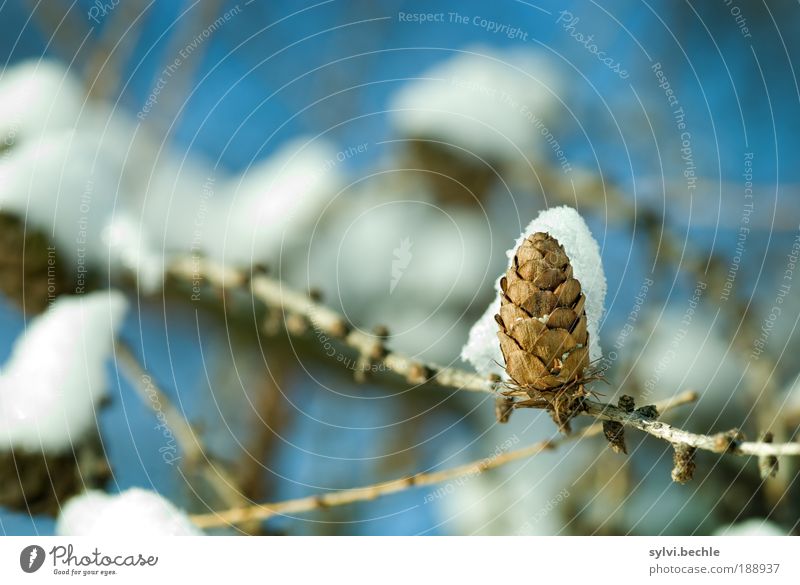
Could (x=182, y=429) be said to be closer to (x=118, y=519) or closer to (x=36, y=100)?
(x=118, y=519)

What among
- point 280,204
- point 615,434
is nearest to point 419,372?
point 615,434

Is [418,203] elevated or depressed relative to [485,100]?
depressed

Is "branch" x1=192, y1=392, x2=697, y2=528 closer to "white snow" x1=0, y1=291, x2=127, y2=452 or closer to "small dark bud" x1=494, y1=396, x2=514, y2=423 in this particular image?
"small dark bud" x1=494, y1=396, x2=514, y2=423

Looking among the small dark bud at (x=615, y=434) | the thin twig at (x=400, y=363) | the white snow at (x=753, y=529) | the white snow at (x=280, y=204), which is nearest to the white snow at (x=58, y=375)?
the thin twig at (x=400, y=363)

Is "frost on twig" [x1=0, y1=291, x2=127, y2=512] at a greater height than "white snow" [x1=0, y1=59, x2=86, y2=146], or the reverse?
"white snow" [x1=0, y1=59, x2=86, y2=146]

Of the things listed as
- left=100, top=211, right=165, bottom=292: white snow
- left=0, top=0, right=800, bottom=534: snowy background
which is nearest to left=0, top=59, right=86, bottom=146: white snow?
left=0, top=0, right=800, bottom=534: snowy background

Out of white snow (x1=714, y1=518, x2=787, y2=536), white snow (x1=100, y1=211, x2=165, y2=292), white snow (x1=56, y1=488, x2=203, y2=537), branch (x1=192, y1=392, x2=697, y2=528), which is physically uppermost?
white snow (x1=100, y1=211, x2=165, y2=292)
